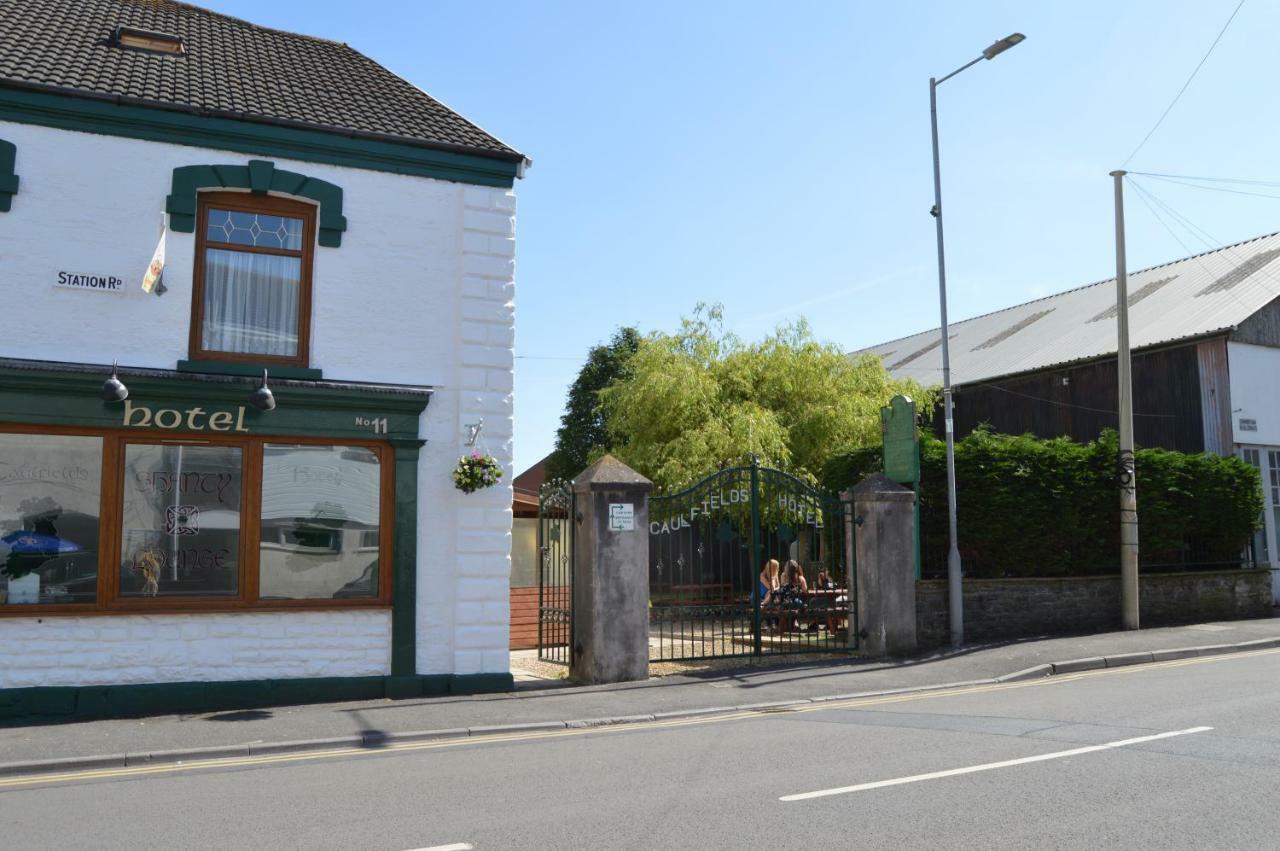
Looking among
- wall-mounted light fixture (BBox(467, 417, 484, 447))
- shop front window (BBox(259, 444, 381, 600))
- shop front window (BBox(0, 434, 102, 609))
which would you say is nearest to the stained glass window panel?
shop front window (BBox(259, 444, 381, 600))

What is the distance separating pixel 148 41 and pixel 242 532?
7032 millimetres

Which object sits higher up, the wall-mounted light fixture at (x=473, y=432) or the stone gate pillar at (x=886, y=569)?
the wall-mounted light fixture at (x=473, y=432)

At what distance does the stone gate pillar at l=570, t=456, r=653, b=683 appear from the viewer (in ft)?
42.8

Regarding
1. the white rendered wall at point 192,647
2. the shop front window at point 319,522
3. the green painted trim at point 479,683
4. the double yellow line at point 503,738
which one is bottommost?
the double yellow line at point 503,738

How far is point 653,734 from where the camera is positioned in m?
9.63

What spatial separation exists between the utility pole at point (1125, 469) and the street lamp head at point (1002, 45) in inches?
150

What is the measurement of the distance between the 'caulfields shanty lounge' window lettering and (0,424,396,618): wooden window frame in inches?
4.9

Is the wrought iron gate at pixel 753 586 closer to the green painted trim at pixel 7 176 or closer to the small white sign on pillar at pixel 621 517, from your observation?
the small white sign on pillar at pixel 621 517

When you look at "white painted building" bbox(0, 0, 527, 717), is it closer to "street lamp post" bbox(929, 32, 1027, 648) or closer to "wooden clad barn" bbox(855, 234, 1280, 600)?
"street lamp post" bbox(929, 32, 1027, 648)

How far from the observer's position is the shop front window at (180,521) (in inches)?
444

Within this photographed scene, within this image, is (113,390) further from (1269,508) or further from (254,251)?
(1269,508)

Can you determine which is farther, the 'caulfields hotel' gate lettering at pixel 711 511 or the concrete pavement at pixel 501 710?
the 'caulfields hotel' gate lettering at pixel 711 511

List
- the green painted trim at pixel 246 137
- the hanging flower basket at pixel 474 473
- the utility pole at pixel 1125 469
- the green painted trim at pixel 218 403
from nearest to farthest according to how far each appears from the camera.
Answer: the green painted trim at pixel 218 403, the green painted trim at pixel 246 137, the hanging flower basket at pixel 474 473, the utility pole at pixel 1125 469

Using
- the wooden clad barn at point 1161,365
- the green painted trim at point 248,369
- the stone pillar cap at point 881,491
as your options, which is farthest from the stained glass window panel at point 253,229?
the wooden clad barn at point 1161,365
